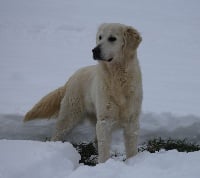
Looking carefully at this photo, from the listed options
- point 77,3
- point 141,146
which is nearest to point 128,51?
point 141,146

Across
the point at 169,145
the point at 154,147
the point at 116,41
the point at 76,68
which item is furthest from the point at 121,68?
the point at 76,68

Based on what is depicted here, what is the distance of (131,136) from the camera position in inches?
199

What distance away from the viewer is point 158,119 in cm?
639

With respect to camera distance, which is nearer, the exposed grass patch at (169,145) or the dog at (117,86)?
the dog at (117,86)

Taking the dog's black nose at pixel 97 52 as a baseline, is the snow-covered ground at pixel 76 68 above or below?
below

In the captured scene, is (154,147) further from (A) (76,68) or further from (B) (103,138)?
(A) (76,68)

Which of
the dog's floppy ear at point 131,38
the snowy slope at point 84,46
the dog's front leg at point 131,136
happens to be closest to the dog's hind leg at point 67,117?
the snowy slope at point 84,46

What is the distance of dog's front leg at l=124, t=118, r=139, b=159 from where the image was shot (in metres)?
5.00

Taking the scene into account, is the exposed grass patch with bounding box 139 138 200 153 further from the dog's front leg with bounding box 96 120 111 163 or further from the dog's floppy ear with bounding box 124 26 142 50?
the dog's floppy ear with bounding box 124 26 142 50

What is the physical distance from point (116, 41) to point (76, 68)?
4.72 meters

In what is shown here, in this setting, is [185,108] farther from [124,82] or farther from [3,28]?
[3,28]

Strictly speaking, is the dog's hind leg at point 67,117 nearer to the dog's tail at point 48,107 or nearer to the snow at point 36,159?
the dog's tail at point 48,107

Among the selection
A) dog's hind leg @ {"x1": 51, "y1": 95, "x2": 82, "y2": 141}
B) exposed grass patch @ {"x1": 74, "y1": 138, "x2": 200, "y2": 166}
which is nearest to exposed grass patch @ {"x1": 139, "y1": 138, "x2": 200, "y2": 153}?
exposed grass patch @ {"x1": 74, "y1": 138, "x2": 200, "y2": 166}

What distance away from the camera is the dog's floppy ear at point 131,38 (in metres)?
4.94
